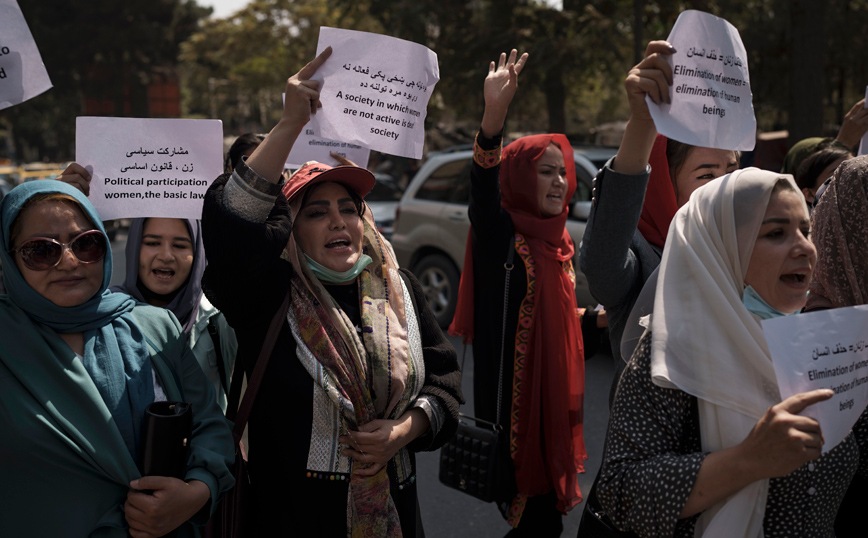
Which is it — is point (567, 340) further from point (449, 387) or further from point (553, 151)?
point (449, 387)

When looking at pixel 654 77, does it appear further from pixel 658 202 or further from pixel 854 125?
pixel 854 125

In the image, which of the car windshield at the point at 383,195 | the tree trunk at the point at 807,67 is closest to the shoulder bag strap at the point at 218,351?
the tree trunk at the point at 807,67

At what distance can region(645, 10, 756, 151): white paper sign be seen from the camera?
6.15 feet

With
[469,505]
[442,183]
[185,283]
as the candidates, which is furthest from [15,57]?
[442,183]

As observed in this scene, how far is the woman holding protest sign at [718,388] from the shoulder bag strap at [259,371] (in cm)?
99

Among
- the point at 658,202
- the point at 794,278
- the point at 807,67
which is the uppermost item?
the point at 807,67

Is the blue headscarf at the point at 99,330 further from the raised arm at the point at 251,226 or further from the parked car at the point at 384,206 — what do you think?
the parked car at the point at 384,206

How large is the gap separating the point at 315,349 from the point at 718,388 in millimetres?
1116

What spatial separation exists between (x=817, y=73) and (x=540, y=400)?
8.01 meters

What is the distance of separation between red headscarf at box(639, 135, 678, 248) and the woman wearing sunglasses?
1.43 m

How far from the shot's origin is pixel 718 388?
161 centimetres

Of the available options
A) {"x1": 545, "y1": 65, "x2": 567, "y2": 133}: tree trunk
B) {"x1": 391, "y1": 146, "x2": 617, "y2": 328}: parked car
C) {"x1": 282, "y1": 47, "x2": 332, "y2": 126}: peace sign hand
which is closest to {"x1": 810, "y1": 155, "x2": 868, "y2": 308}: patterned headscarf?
{"x1": 282, "y1": 47, "x2": 332, "y2": 126}: peace sign hand

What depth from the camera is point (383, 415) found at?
90.8 inches

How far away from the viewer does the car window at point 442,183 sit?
802cm
